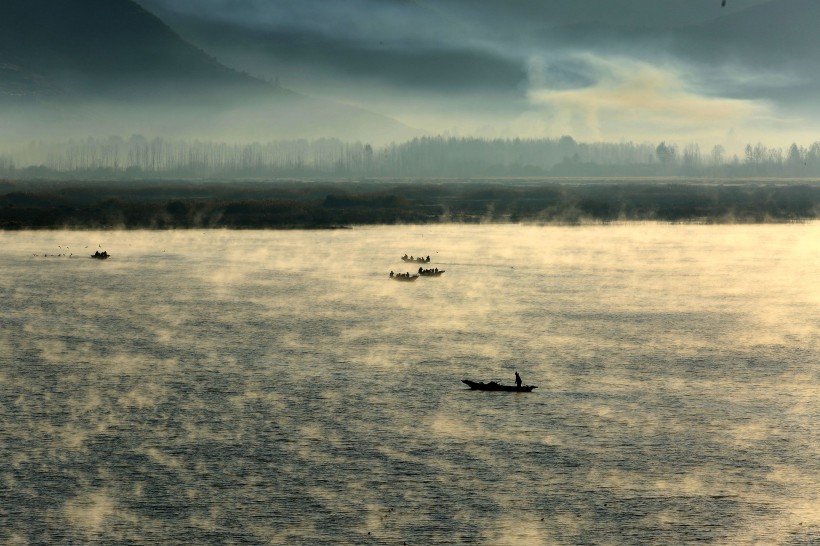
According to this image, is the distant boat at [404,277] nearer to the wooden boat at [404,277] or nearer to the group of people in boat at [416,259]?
the wooden boat at [404,277]

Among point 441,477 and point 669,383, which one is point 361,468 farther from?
point 669,383

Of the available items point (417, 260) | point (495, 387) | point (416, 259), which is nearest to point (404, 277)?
point (417, 260)

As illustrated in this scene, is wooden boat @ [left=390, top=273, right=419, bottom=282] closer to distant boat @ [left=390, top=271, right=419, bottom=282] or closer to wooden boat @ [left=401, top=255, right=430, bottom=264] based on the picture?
distant boat @ [left=390, top=271, right=419, bottom=282]

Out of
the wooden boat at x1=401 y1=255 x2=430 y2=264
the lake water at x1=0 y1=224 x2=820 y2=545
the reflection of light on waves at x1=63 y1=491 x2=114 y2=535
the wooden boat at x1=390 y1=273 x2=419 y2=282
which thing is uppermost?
the wooden boat at x1=401 y1=255 x2=430 y2=264

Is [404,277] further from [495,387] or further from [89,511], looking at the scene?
[89,511]

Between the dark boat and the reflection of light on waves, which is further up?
the dark boat

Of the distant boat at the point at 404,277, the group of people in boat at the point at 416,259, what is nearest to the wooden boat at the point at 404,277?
the distant boat at the point at 404,277

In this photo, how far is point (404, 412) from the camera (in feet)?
119

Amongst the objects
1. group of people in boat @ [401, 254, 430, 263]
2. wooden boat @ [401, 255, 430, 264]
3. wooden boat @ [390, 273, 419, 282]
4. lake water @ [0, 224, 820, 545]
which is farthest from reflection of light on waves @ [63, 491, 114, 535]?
group of people in boat @ [401, 254, 430, 263]

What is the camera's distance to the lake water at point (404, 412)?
84.8 ft

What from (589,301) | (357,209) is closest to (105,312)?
(589,301)

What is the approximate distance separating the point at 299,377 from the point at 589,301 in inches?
1212

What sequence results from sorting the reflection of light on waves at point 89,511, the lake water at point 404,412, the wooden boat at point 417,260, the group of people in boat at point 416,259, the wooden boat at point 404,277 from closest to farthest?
the reflection of light on waves at point 89,511, the lake water at point 404,412, the wooden boat at point 404,277, the wooden boat at point 417,260, the group of people in boat at point 416,259

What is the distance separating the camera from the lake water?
25844mm
